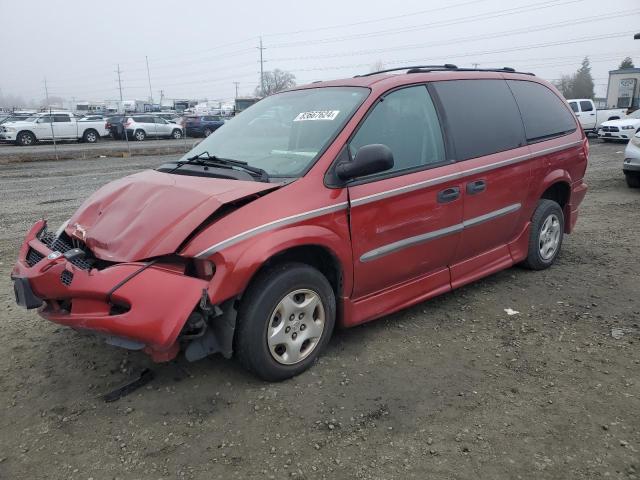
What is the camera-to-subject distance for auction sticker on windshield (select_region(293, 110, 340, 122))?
365 cm

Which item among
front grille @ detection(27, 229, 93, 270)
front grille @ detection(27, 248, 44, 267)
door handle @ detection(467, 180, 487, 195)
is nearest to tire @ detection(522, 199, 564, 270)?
door handle @ detection(467, 180, 487, 195)

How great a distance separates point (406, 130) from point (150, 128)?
94.7 feet

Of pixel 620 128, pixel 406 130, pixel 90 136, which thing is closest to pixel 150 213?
pixel 406 130

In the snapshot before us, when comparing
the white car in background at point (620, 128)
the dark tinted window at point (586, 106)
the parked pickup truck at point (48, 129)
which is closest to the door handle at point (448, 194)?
the white car in background at point (620, 128)

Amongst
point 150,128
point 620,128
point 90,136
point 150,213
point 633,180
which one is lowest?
point 633,180

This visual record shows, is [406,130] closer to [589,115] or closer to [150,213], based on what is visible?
[150,213]

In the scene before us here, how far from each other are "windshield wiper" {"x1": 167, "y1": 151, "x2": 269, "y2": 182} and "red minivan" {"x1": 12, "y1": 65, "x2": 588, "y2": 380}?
2 cm

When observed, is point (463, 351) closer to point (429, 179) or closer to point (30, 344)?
point (429, 179)

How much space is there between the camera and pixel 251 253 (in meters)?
2.91

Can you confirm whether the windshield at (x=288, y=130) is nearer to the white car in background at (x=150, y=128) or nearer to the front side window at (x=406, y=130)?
the front side window at (x=406, y=130)

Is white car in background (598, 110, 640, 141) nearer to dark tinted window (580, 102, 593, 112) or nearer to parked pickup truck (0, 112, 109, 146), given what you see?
dark tinted window (580, 102, 593, 112)

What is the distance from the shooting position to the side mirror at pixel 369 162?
3193mm

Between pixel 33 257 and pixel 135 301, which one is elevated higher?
pixel 33 257

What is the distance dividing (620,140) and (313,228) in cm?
2071
